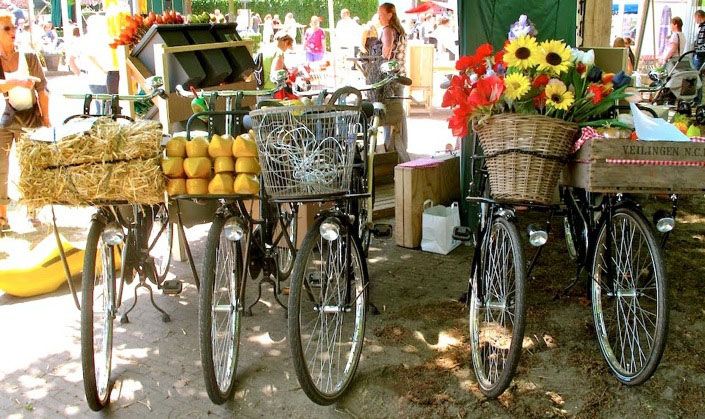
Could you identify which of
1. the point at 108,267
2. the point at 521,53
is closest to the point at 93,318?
the point at 108,267

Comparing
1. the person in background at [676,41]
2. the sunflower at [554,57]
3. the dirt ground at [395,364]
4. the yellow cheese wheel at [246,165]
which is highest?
the person in background at [676,41]

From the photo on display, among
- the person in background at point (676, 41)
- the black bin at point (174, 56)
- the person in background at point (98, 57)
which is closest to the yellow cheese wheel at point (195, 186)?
the black bin at point (174, 56)

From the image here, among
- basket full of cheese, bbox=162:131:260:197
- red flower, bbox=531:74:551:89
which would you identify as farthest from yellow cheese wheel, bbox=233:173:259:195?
red flower, bbox=531:74:551:89

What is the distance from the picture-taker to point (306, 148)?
321 centimetres

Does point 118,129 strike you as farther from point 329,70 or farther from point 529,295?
point 329,70

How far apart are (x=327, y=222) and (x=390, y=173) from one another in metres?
5.32

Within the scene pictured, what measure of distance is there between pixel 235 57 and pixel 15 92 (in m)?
2.00

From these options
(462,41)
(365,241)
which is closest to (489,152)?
(365,241)

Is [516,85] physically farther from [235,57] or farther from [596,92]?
[235,57]

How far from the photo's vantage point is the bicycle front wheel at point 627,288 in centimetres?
338

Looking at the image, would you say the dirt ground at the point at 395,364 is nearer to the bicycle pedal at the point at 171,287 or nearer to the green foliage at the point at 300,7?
the bicycle pedal at the point at 171,287

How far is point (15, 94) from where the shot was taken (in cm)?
638

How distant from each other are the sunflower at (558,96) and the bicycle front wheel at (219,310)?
1688mm

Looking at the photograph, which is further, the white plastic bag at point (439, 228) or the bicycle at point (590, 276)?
the white plastic bag at point (439, 228)
